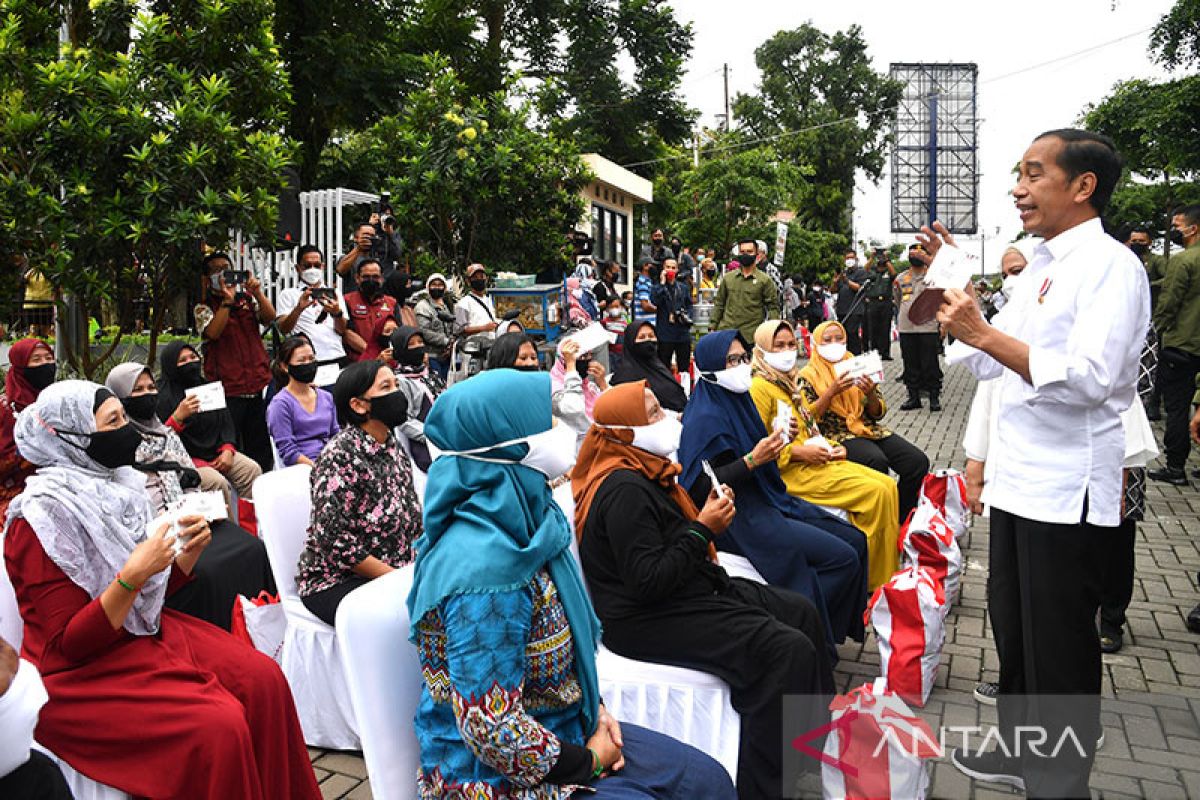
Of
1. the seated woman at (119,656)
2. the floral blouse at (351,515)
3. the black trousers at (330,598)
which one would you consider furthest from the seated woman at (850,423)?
the seated woman at (119,656)

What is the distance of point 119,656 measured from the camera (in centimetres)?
266

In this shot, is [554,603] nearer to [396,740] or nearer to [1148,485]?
[396,740]

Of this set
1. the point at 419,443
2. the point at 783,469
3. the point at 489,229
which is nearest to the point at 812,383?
the point at 783,469

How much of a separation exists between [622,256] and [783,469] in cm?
1996

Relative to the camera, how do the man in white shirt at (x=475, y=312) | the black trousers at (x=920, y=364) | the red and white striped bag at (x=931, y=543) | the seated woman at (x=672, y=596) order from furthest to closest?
1. the black trousers at (x=920, y=364)
2. the man in white shirt at (x=475, y=312)
3. the red and white striped bag at (x=931, y=543)
4. the seated woman at (x=672, y=596)

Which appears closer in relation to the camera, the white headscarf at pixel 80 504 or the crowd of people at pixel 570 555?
the crowd of people at pixel 570 555

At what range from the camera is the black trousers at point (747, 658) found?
2.98 m

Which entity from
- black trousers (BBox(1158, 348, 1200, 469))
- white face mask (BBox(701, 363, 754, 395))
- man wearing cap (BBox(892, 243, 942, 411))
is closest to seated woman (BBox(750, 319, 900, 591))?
white face mask (BBox(701, 363, 754, 395))

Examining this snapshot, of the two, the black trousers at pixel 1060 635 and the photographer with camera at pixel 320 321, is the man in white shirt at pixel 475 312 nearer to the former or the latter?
the photographer with camera at pixel 320 321

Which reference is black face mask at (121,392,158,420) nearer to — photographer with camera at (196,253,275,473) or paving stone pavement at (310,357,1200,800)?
paving stone pavement at (310,357,1200,800)

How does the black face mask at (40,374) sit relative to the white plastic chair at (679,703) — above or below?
above

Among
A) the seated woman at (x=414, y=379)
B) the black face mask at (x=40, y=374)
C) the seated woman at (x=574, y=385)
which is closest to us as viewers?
the black face mask at (x=40, y=374)

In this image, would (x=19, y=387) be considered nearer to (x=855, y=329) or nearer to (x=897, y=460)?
(x=897, y=460)

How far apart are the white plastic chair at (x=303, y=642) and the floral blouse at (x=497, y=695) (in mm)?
1586
